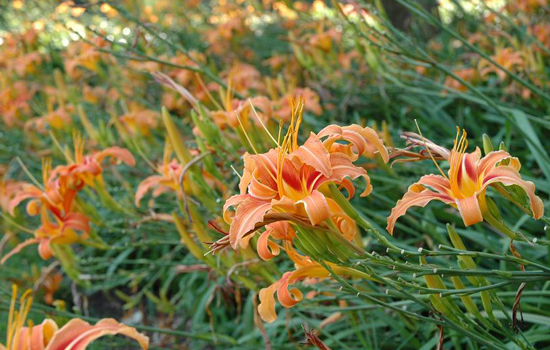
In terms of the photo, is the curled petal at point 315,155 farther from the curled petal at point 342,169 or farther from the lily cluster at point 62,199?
the lily cluster at point 62,199

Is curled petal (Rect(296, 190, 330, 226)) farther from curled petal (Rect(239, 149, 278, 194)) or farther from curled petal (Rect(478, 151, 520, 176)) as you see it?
curled petal (Rect(478, 151, 520, 176))

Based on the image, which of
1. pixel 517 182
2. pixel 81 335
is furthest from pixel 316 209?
pixel 81 335

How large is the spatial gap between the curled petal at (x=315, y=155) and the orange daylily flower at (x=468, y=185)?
14 cm

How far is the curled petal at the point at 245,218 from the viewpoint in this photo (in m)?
0.91

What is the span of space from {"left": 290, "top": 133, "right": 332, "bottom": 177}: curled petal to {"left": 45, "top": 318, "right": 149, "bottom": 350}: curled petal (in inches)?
17.5

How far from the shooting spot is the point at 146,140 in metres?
2.98

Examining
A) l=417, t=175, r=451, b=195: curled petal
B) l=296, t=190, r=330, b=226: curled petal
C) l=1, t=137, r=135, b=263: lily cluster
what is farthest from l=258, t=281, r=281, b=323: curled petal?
l=1, t=137, r=135, b=263: lily cluster

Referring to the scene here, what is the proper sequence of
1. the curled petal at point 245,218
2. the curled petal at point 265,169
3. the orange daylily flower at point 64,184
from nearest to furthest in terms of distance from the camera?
the curled petal at point 245,218, the curled petal at point 265,169, the orange daylily flower at point 64,184

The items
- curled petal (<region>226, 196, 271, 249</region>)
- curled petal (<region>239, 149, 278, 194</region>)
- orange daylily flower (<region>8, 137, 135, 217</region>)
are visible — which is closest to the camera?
curled petal (<region>226, 196, 271, 249</region>)

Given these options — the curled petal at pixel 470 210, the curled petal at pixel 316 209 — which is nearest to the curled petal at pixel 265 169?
the curled petal at pixel 316 209

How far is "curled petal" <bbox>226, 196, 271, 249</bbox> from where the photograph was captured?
0.91 meters

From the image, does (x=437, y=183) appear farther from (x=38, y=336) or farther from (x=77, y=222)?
(x=77, y=222)

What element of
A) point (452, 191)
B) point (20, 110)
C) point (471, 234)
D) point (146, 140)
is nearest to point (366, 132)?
point (452, 191)

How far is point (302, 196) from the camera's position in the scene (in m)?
1.03
